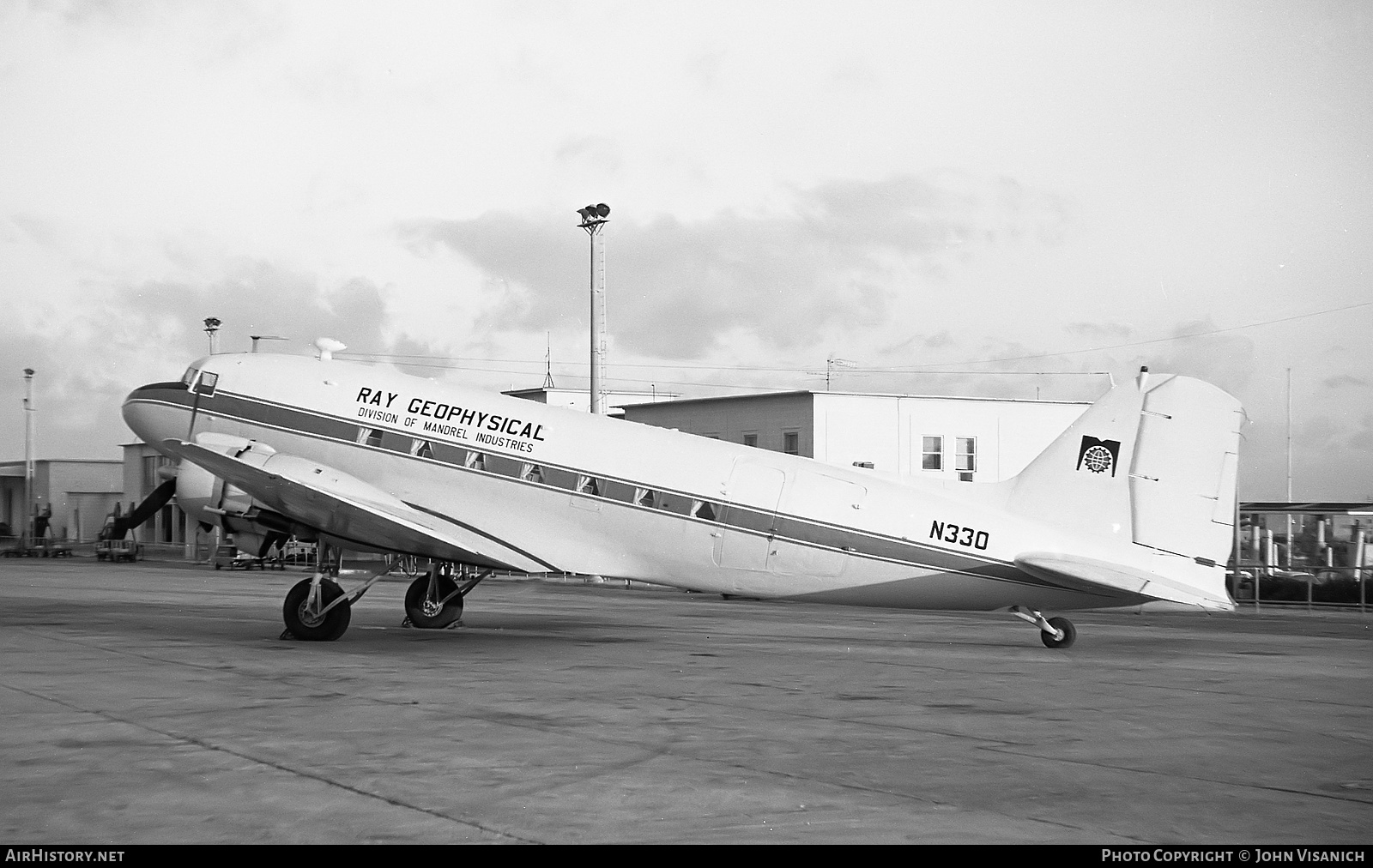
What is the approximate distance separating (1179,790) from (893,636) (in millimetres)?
12727

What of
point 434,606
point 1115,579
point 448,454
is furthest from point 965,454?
point 1115,579

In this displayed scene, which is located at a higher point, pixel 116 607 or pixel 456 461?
pixel 456 461

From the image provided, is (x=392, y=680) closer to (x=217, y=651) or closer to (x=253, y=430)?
(x=217, y=651)

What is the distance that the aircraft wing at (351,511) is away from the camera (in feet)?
56.7

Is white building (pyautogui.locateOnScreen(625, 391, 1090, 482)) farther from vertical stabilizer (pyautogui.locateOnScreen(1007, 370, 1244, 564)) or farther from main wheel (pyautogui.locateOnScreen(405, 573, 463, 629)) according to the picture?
vertical stabilizer (pyautogui.locateOnScreen(1007, 370, 1244, 564))

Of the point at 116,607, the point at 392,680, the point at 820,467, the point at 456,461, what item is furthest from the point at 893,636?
the point at 116,607

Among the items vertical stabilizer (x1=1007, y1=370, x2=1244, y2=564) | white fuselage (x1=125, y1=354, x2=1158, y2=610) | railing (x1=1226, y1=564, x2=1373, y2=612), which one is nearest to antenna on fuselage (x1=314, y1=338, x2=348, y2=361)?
white fuselage (x1=125, y1=354, x2=1158, y2=610)

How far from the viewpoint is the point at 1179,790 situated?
28.9ft

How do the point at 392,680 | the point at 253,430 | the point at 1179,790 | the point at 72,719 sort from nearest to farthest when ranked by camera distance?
the point at 1179,790
the point at 72,719
the point at 392,680
the point at 253,430

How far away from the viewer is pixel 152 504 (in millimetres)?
20438

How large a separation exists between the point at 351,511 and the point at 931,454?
3740 cm

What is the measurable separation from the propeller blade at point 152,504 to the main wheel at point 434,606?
4.23 m

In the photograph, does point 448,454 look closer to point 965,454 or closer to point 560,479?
point 560,479

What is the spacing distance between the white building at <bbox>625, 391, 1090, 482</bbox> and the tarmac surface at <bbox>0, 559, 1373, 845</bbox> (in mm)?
29162
